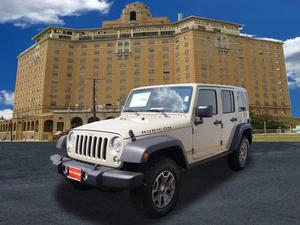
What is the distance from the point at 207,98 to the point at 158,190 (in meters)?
2.48

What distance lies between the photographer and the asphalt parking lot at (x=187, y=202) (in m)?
3.25

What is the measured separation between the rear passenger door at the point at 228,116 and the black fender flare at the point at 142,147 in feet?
7.75

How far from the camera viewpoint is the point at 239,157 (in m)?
6.00

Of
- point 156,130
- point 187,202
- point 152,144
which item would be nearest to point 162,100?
point 156,130

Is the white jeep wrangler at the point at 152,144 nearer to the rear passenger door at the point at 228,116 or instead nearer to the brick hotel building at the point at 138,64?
the rear passenger door at the point at 228,116

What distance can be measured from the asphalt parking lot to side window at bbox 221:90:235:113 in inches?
67.8

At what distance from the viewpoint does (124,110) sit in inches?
202

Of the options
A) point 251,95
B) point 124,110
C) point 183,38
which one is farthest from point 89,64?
point 124,110

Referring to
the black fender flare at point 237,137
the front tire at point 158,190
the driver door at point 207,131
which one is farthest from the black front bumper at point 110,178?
the black fender flare at point 237,137

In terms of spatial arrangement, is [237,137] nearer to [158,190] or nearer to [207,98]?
[207,98]

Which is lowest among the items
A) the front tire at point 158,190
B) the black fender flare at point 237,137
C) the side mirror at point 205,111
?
the front tire at point 158,190

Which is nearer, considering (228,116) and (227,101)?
(228,116)

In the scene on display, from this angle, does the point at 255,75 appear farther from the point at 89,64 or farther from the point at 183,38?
the point at 89,64

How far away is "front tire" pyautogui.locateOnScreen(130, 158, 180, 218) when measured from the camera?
3.11 m
